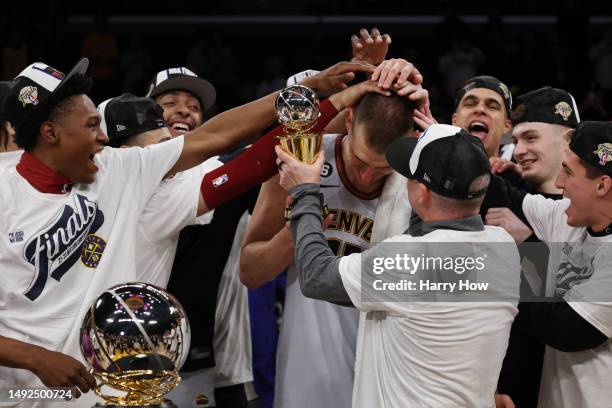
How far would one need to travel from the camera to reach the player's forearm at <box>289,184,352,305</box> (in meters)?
2.58

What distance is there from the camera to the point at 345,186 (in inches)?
130

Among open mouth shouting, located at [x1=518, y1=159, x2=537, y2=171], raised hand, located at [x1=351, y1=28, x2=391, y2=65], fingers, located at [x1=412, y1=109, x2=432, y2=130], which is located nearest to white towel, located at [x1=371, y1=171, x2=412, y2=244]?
fingers, located at [x1=412, y1=109, x2=432, y2=130]

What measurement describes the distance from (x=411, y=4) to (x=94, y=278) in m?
9.51

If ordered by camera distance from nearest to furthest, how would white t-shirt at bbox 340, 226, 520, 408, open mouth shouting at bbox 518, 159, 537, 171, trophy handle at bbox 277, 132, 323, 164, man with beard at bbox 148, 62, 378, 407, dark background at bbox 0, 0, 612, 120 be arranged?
white t-shirt at bbox 340, 226, 520, 408 → trophy handle at bbox 277, 132, 323, 164 → man with beard at bbox 148, 62, 378, 407 → open mouth shouting at bbox 518, 159, 537, 171 → dark background at bbox 0, 0, 612, 120

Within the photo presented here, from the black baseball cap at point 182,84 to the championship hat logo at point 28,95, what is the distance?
4.83 feet

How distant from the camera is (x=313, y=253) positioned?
2.59 meters

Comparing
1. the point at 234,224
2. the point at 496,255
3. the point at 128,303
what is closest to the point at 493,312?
the point at 496,255

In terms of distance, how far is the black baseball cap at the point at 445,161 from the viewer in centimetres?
252

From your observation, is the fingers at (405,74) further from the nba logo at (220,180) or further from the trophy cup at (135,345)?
the trophy cup at (135,345)

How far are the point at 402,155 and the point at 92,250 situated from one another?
1117mm

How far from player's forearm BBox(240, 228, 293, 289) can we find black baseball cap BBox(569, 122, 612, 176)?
1084mm

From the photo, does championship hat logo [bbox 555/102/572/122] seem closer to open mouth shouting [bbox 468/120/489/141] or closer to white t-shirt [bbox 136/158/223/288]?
open mouth shouting [bbox 468/120/489/141]

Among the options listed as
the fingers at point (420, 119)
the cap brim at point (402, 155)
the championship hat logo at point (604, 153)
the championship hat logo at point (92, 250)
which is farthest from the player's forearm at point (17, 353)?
the championship hat logo at point (604, 153)

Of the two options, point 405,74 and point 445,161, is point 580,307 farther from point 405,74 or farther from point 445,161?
point 405,74
